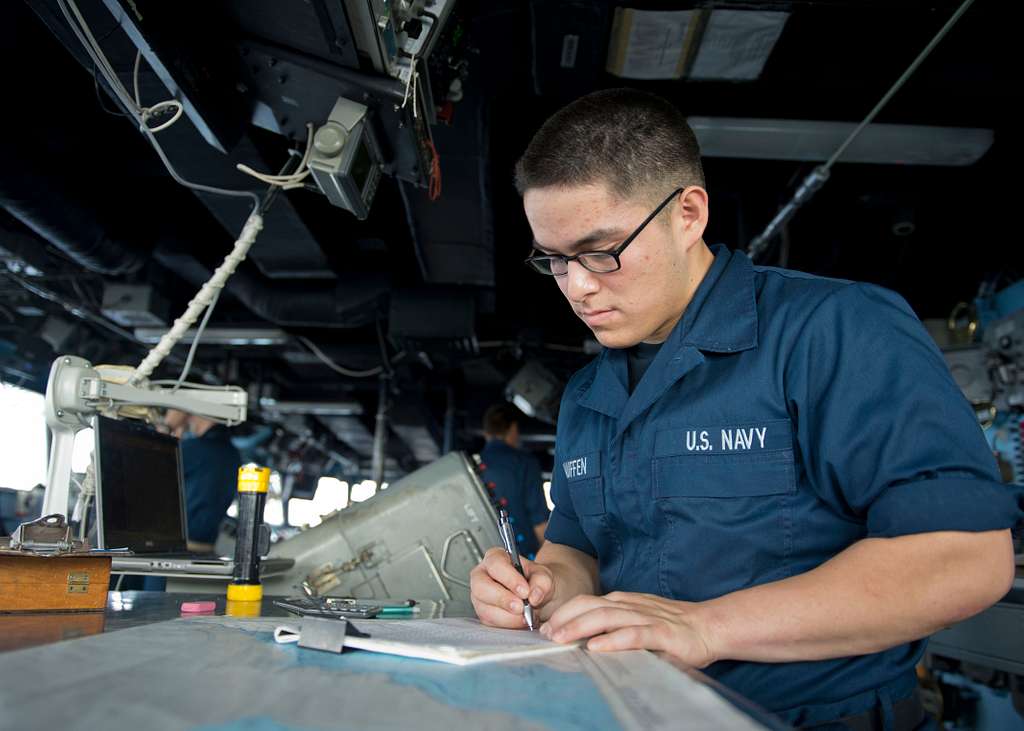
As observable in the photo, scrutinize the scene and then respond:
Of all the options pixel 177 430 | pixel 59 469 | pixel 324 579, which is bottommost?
pixel 324 579

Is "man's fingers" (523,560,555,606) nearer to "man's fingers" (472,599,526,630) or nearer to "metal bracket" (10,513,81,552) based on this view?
"man's fingers" (472,599,526,630)

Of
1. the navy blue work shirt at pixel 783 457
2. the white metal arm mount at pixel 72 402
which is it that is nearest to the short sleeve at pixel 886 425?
the navy blue work shirt at pixel 783 457

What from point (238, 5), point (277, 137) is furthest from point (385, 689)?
point (277, 137)

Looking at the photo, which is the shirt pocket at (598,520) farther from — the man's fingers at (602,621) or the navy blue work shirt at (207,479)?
the navy blue work shirt at (207,479)

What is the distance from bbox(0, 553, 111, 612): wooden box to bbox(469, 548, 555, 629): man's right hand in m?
0.61

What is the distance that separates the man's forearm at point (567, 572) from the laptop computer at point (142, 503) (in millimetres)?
768

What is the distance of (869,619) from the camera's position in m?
0.78

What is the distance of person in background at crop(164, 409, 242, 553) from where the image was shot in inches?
134

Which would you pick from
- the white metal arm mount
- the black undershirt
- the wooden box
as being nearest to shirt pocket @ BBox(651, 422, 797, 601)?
the black undershirt

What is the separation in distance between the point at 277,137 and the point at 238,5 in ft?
3.41

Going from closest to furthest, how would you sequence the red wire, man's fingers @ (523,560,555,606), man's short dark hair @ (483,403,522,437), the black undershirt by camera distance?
man's fingers @ (523,560,555,606) < the black undershirt < the red wire < man's short dark hair @ (483,403,522,437)

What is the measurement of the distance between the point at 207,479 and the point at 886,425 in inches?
128

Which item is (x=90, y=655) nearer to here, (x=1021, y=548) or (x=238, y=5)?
(x=238, y=5)

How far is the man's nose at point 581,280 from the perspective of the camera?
1161mm
